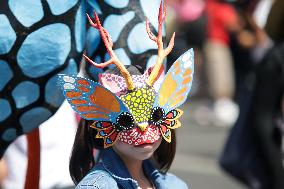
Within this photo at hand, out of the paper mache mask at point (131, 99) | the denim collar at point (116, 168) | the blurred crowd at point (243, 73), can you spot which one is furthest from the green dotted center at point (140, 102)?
the blurred crowd at point (243, 73)

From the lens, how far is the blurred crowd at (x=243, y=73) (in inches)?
183

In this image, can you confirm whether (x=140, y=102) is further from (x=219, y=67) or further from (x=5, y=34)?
(x=219, y=67)

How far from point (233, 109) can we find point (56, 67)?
273 inches

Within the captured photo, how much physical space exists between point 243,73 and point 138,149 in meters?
6.13

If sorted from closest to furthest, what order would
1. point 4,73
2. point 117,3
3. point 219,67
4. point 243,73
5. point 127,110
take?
point 127,110
point 4,73
point 117,3
point 243,73
point 219,67

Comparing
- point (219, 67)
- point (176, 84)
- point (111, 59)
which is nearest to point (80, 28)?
point (111, 59)

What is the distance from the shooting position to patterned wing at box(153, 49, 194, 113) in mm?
2742

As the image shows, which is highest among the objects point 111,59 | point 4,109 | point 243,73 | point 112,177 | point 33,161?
point 111,59

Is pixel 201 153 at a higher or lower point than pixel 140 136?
lower

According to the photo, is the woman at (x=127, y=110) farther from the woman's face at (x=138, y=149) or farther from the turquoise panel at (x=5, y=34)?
the turquoise panel at (x=5, y=34)

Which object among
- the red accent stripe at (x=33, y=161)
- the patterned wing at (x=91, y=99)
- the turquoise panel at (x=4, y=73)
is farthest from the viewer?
the red accent stripe at (x=33, y=161)

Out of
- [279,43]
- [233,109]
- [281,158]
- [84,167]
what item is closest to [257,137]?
[281,158]

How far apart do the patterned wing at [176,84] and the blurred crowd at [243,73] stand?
174 cm

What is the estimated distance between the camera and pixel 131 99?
8.89ft
